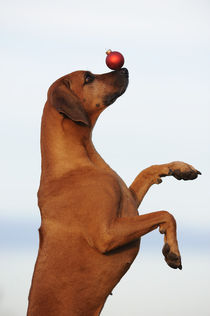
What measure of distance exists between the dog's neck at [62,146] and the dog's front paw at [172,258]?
112 cm

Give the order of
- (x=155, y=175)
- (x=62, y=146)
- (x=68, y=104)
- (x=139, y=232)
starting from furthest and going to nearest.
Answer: (x=155, y=175)
(x=62, y=146)
(x=68, y=104)
(x=139, y=232)

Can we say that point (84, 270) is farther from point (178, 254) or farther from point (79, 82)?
point (79, 82)

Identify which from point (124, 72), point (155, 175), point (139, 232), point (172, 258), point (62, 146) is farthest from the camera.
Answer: point (155, 175)

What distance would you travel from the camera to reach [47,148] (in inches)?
242

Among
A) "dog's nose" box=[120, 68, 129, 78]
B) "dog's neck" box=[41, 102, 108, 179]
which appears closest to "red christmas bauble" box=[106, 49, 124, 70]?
"dog's nose" box=[120, 68, 129, 78]

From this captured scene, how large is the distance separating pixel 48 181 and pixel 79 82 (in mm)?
1040

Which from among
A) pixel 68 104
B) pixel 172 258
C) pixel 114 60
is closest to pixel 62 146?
pixel 68 104

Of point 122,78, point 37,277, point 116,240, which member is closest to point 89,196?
point 116,240

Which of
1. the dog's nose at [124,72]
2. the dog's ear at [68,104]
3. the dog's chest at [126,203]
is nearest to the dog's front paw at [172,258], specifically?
the dog's chest at [126,203]

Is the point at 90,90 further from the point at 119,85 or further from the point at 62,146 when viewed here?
the point at 62,146

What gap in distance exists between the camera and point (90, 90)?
6250 mm

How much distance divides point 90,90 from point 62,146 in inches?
25.3

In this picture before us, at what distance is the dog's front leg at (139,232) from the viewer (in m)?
5.57

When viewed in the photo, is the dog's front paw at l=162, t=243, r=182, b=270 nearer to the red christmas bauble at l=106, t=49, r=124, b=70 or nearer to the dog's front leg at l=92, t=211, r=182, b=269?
the dog's front leg at l=92, t=211, r=182, b=269
